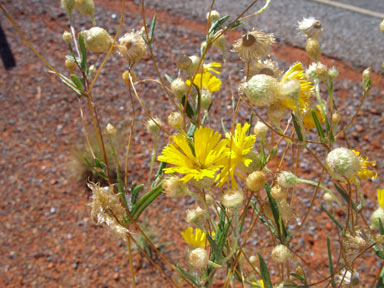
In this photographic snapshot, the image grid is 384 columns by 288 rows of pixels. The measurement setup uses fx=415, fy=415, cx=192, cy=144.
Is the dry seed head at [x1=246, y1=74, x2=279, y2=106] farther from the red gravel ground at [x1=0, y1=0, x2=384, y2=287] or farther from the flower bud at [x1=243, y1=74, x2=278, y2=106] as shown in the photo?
the red gravel ground at [x1=0, y1=0, x2=384, y2=287]

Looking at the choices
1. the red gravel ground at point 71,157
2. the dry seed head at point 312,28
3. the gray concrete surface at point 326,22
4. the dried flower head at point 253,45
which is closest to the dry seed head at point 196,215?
the dried flower head at point 253,45

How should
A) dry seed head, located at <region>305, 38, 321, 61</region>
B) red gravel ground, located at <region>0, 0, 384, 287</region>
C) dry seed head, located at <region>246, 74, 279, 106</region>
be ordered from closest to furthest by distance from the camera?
dry seed head, located at <region>246, 74, 279, 106</region> < dry seed head, located at <region>305, 38, 321, 61</region> < red gravel ground, located at <region>0, 0, 384, 287</region>

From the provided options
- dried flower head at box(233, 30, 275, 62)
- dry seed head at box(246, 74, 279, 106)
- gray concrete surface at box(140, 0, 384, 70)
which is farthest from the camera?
gray concrete surface at box(140, 0, 384, 70)

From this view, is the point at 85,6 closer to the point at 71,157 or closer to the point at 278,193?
the point at 278,193

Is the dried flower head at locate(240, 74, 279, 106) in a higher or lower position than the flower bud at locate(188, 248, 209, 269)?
higher

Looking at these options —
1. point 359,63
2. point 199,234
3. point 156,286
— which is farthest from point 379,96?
point 199,234

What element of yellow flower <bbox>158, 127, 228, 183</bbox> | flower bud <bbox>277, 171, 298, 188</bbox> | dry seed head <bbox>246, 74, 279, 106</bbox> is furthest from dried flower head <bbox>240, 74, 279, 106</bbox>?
flower bud <bbox>277, 171, 298, 188</bbox>
